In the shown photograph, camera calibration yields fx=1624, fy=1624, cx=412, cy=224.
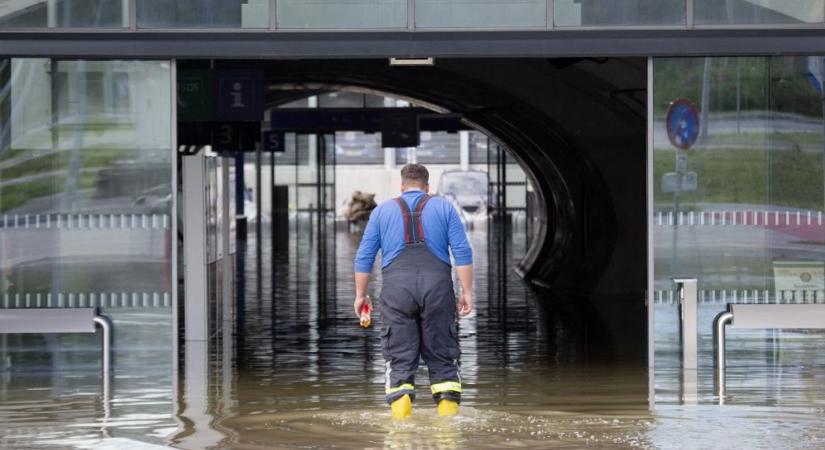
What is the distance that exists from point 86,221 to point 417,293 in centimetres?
436

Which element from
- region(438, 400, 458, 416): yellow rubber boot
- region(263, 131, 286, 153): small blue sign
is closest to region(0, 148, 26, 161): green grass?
region(438, 400, 458, 416): yellow rubber boot

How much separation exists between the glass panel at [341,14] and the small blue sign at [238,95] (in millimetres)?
4805

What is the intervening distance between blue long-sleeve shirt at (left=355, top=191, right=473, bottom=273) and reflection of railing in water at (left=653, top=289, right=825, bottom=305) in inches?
151

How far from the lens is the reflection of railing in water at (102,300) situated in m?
13.7

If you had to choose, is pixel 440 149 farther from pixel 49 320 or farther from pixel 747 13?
pixel 49 320

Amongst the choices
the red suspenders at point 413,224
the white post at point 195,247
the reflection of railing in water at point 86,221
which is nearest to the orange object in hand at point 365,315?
the red suspenders at point 413,224

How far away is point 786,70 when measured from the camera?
13859 mm

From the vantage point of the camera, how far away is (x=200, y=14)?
44.3ft

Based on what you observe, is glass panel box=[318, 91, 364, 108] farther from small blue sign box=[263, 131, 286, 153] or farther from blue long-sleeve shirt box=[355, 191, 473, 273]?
blue long-sleeve shirt box=[355, 191, 473, 273]

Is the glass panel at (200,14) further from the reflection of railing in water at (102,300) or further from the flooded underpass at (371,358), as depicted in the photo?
the reflection of railing in water at (102,300)

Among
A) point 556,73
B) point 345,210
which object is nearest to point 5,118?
point 556,73

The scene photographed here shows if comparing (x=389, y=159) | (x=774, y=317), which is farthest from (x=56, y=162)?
(x=389, y=159)

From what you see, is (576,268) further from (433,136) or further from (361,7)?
(433,136)

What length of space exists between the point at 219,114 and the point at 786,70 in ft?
22.9
